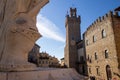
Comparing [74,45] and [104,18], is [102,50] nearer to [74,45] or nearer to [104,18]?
[104,18]

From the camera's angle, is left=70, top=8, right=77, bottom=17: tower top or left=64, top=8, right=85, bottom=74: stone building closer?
left=64, top=8, right=85, bottom=74: stone building

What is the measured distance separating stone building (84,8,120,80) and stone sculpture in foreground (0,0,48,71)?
17438 millimetres

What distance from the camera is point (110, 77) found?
1923 cm

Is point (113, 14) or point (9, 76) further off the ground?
point (113, 14)

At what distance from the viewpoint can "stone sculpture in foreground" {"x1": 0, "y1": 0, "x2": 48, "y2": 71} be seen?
2268 mm

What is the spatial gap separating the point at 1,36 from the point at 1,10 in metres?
0.65

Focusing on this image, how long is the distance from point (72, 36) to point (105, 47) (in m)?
16.9

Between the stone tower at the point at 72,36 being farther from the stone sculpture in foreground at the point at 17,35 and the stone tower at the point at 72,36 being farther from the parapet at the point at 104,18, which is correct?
the stone sculpture in foreground at the point at 17,35

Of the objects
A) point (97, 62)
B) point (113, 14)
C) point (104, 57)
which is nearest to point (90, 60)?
point (97, 62)

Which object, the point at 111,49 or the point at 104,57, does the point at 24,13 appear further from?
the point at 104,57

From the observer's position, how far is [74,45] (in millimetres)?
36312

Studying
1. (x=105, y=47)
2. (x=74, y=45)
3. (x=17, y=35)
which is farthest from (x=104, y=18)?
(x=17, y=35)

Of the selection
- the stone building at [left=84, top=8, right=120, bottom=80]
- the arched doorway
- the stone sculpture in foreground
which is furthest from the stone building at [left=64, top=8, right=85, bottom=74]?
the stone sculpture in foreground

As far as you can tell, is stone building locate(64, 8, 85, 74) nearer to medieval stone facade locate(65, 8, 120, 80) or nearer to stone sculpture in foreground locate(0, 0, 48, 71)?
medieval stone facade locate(65, 8, 120, 80)
